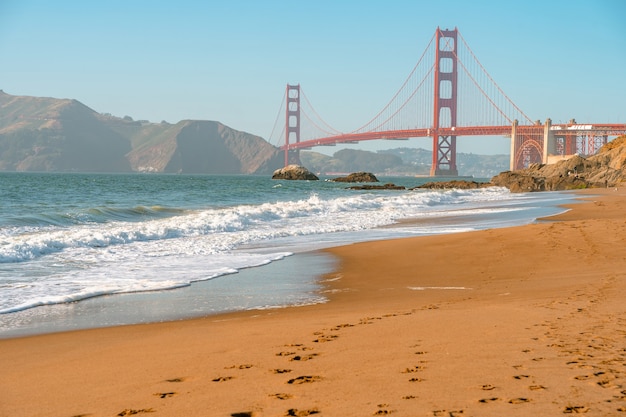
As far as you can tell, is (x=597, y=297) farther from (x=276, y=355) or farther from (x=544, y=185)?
(x=544, y=185)

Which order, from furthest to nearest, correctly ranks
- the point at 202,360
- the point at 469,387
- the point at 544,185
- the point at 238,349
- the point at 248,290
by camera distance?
the point at 544,185 → the point at 248,290 → the point at 238,349 → the point at 202,360 → the point at 469,387

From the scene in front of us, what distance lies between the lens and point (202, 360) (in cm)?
396

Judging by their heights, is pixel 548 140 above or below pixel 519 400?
above

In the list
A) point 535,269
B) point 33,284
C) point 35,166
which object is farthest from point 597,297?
point 35,166

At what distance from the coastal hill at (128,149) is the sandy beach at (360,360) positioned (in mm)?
135520

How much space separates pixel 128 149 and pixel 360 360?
16766 centimetres

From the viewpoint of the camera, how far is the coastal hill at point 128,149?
144m

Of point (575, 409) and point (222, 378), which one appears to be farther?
point (222, 378)

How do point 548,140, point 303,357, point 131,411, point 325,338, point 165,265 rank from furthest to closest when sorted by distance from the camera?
1. point 548,140
2. point 165,265
3. point 325,338
4. point 303,357
5. point 131,411

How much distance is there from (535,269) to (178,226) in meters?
8.73

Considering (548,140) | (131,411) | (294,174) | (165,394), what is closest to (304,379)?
(165,394)

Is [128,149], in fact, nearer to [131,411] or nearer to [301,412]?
[131,411]

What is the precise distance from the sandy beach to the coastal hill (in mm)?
135520

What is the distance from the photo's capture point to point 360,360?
3.75 meters
